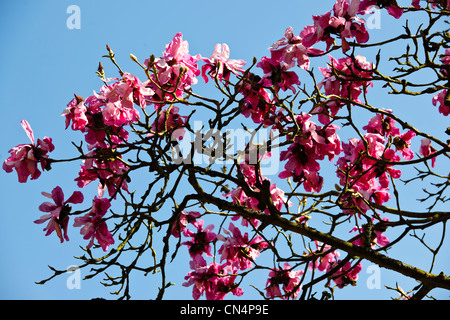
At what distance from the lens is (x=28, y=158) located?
2158 millimetres

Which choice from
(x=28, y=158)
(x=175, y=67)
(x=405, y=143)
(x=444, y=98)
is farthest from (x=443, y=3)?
(x=28, y=158)

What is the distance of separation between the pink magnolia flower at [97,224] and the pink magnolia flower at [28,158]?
313mm

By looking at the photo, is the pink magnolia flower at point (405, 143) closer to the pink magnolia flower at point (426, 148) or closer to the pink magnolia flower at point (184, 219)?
the pink magnolia flower at point (426, 148)

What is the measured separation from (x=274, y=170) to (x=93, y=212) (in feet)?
3.32

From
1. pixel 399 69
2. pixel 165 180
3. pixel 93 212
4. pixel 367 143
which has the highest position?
pixel 399 69

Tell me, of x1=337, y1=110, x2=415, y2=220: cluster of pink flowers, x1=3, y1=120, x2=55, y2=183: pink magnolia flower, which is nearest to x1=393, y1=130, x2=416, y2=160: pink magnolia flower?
x1=337, y1=110, x2=415, y2=220: cluster of pink flowers

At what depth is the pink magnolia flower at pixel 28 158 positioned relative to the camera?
7.03 feet

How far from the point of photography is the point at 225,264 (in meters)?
2.94

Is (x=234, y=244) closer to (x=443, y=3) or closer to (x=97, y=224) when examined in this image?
(x=97, y=224)

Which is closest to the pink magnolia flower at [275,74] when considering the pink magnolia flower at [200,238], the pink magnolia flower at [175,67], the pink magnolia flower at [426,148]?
the pink magnolia flower at [175,67]

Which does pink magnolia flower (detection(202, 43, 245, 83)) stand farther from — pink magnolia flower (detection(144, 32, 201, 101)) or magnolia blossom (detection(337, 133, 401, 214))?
magnolia blossom (detection(337, 133, 401, 214))
